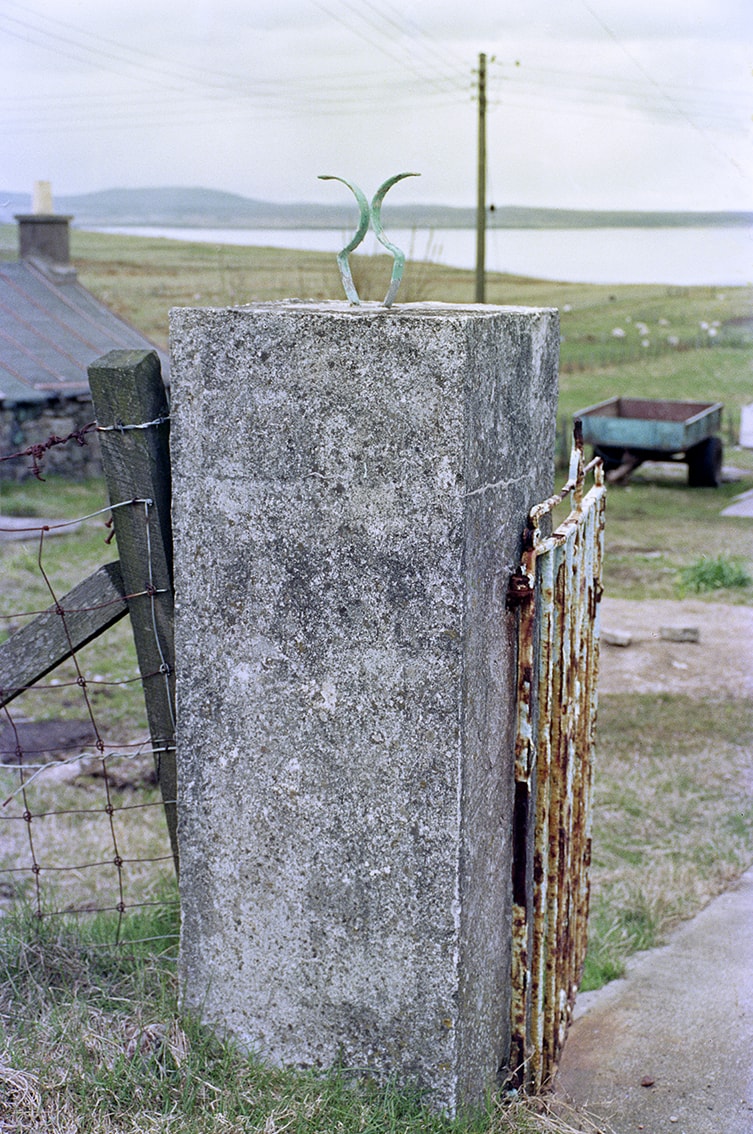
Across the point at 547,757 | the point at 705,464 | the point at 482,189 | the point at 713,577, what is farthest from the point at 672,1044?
the point at 482,189

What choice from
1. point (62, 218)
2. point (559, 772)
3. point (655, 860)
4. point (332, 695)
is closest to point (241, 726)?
point (332, 695)

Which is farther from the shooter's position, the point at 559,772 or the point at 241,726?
the point at 559,772

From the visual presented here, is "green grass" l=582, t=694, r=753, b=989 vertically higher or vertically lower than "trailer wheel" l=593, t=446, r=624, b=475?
lower

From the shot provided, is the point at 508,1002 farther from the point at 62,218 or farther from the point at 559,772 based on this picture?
the point at 62,218

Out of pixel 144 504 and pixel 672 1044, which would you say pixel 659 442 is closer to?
pixel 672 1044

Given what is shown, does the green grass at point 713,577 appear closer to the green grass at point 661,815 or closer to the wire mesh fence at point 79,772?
the green grass at point 661,815

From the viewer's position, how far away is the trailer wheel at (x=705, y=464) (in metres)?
14.1

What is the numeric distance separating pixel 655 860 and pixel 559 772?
2334mm

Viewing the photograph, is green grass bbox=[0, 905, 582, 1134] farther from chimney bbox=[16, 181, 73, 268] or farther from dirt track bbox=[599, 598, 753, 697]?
chimney bbox=[16, 181, 73, 268]

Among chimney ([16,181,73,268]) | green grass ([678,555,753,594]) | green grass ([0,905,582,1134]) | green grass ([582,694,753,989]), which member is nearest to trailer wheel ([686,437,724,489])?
green grass ([678,555,753,594])

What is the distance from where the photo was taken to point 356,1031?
6.91 feet

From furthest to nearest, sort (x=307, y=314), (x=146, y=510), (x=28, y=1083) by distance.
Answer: (x=146, y=510)
(x=28, y=1083)
(x=307, y=314)

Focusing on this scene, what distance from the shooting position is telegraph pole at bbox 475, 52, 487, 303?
627 inches

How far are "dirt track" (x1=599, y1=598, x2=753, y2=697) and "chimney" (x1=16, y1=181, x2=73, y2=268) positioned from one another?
11.4 m
